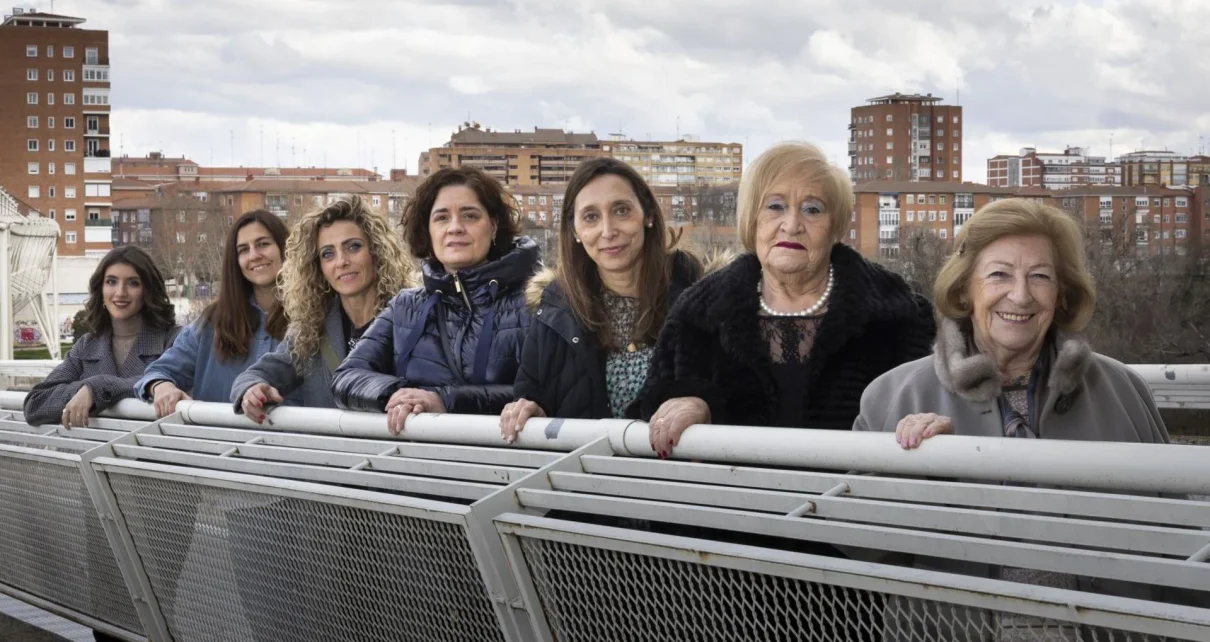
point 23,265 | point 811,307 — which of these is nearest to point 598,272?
point 811,307

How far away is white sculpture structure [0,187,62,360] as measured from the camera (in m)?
25.8

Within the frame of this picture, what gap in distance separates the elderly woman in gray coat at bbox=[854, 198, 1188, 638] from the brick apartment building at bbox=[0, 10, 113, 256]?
115406mm

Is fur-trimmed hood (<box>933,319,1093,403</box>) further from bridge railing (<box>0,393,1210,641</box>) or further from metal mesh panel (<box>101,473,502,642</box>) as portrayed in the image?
metal mesh panel (<box>101,473,502,642</box>)

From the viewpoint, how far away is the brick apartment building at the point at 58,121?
367ft

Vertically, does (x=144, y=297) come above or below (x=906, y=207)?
below

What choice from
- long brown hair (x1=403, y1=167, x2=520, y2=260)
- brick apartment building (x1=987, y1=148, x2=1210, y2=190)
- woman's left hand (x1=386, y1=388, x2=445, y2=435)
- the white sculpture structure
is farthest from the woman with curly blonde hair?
brick apartment building (x1=987, y1=148, x2=1210, y2=190)

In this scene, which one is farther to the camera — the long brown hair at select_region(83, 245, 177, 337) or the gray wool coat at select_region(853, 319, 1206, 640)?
the long brown hair at select_region(83, 245, 177, 337)

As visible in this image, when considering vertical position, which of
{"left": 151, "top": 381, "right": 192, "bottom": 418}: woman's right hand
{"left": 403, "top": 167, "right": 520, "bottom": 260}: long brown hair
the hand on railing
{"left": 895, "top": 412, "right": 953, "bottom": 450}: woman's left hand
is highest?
{"left": 403, "top": 167, "right": 520, "bottom": 260}: long brown hair

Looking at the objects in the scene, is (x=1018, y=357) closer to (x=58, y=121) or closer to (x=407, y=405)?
(x=407, y=405)

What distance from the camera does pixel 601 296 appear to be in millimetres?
4004

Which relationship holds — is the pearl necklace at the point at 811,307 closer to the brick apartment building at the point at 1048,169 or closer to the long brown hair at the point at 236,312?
the long brown hair at the point at 236,312

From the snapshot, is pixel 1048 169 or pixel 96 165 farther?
pixel 1048 169

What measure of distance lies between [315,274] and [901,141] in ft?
500

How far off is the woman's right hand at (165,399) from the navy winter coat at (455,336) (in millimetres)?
505
